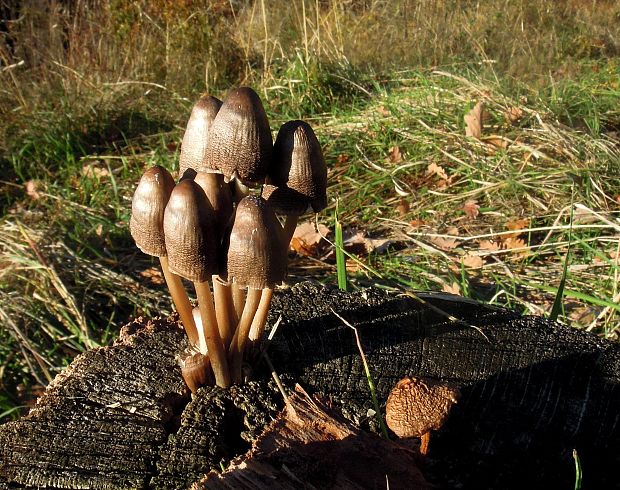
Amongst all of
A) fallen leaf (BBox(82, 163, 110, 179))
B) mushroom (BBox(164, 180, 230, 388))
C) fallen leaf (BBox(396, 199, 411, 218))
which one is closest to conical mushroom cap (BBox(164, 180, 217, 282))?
mushroom (BBox(164, 180, 230, 388))

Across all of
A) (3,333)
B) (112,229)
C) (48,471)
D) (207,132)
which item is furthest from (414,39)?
(48,471)

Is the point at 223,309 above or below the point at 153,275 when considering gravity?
above

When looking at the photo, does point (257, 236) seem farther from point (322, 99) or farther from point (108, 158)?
point (322, 99)

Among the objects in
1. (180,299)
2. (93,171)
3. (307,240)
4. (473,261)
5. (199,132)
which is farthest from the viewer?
(93,171)

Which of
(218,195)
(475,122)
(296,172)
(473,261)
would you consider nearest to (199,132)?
(218,195)

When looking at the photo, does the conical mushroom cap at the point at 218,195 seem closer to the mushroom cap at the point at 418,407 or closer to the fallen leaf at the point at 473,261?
the mushroom cap at the point at 418,407

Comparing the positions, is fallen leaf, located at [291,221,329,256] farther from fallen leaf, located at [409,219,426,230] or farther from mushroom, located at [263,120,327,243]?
mushroom, located at [263,120,327,243]

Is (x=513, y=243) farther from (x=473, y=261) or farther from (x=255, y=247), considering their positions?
(x=255, y=247)
